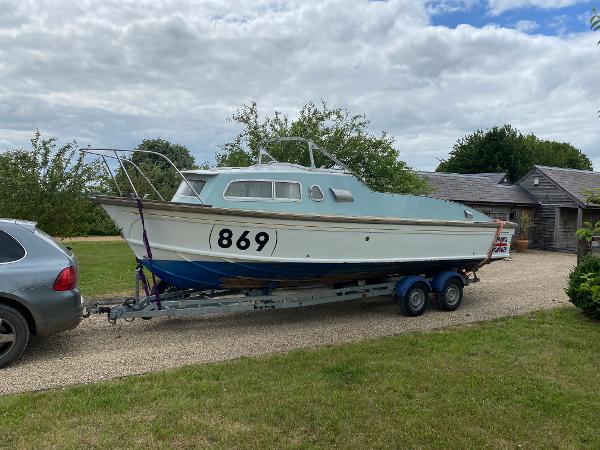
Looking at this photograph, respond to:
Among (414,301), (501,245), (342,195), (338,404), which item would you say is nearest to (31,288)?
(338,404)

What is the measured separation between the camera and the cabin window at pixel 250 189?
750 cm

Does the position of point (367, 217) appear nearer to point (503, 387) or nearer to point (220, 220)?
point (220, 220)

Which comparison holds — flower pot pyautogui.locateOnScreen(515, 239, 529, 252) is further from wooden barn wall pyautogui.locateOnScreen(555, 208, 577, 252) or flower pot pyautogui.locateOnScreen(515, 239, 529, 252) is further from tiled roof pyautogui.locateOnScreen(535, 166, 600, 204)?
tiled roof pyautogui.locateOnScreen(535, 166, 600, 204)

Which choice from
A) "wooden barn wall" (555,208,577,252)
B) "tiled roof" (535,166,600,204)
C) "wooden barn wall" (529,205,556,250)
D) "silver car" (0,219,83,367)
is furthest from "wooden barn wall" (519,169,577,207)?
"silver car" (0,219,83,367)

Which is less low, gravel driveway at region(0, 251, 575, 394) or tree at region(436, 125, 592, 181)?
tree at region(436, 125, 592, 181)

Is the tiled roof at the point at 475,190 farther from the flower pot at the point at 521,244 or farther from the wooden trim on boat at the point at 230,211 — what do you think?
the wooden trim on boat at the point at 230,211

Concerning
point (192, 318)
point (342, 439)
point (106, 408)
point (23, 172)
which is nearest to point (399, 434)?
point (342, 439)

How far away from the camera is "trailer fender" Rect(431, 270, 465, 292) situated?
29.6 feet

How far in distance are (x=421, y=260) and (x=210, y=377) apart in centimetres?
472

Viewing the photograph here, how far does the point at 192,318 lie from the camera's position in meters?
8.22

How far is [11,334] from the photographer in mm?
5582

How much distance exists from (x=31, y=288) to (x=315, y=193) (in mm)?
4132

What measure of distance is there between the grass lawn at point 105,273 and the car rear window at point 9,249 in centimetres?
410

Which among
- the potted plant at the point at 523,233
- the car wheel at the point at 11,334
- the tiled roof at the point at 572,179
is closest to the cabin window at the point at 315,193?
the car wheel at the point at 11,334
